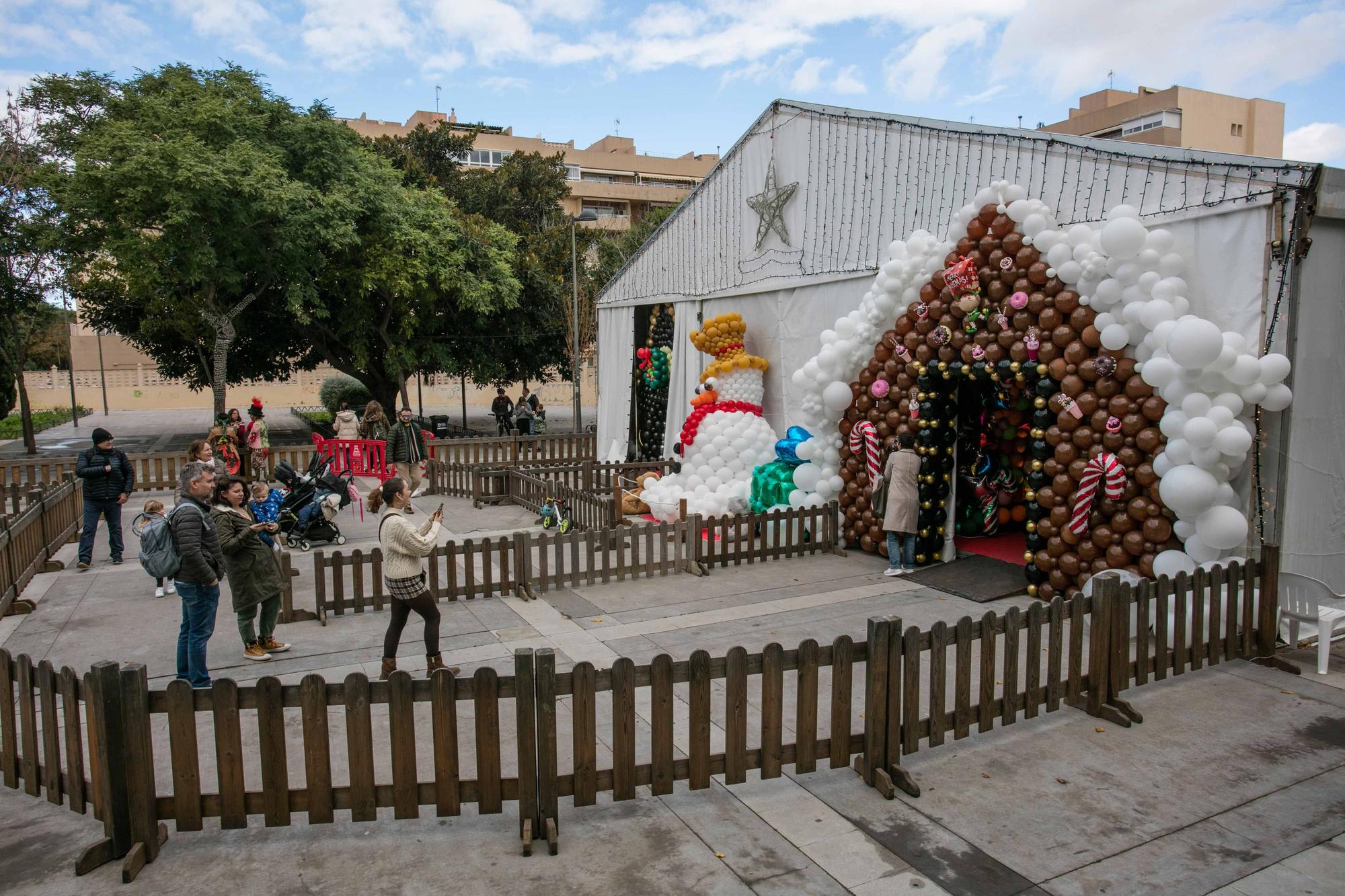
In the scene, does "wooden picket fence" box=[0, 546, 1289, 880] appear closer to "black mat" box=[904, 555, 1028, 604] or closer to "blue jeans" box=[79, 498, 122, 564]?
"black mat" box=[904, 555, 1028, 604]

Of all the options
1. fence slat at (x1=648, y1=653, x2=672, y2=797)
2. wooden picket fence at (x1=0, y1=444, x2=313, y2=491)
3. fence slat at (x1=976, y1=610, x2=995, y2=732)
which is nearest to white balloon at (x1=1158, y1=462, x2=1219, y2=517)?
fence slat at (x1=976, y1=610, x2=995, y2=732)

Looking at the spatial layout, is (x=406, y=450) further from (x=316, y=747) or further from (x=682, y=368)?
(x=316, y=747)

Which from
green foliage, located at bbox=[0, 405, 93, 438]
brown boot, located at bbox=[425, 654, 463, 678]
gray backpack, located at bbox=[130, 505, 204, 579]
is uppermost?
gray backpack, located at bbox=[130, 505, 204, 579]

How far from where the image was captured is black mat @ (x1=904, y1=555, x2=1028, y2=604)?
877 cm

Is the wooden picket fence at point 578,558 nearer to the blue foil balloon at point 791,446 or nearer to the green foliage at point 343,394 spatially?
the blue foil balloon at point 791,446

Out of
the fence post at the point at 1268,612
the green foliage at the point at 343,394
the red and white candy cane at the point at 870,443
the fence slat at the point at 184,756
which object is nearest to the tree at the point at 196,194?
the green foliage at the point at 343,394

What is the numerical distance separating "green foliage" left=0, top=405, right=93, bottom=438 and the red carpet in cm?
3183

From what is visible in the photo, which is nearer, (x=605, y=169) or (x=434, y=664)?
(x=434, y=664)

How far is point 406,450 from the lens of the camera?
47.7 feet

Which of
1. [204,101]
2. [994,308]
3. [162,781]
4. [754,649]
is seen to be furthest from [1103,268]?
[204,101]

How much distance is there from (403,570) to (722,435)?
6.99 m

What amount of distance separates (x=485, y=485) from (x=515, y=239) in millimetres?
12996

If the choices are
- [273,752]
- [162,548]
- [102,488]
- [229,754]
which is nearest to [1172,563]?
[273,752]

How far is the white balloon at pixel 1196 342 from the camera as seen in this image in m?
6.57
